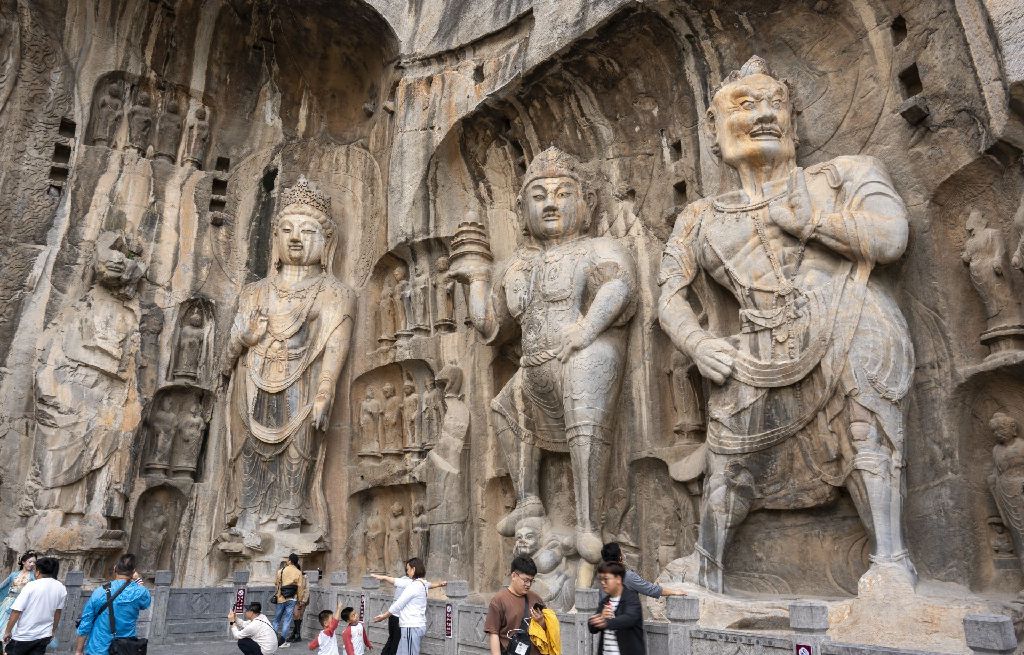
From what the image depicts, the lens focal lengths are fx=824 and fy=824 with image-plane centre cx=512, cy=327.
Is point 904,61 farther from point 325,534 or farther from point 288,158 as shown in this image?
point 288,158

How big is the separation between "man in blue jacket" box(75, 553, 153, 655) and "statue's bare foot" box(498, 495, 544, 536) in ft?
10.6

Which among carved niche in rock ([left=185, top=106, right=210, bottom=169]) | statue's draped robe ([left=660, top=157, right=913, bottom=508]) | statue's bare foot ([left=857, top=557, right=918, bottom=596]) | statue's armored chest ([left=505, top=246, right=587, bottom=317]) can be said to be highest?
carved niche in rock ([left=185, top=106, right=210, bottom=169])

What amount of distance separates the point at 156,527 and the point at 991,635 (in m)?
9.00

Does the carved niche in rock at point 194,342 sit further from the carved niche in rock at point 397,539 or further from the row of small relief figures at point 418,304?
the carved niche in rock at point 397,539

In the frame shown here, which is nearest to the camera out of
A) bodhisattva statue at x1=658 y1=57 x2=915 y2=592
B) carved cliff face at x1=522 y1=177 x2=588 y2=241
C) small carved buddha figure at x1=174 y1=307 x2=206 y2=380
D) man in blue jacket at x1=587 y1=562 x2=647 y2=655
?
man in blue jacket at x1=587 y1=562 x2=647 y2=655

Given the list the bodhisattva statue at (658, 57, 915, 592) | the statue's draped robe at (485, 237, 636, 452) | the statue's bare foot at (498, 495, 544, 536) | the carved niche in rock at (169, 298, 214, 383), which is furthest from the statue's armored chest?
the carved niche in rock at (169, 298, 214, 383)

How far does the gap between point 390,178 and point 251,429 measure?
132 inches

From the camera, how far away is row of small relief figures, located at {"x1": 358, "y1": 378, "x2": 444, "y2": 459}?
917cm

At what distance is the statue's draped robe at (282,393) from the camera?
9359 millimetres

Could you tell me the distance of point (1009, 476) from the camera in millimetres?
5391

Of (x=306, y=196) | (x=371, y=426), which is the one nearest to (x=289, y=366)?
(x=371, y=426)

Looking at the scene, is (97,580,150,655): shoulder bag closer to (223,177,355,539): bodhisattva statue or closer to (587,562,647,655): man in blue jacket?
(587,562,647,655): man in blue jacket

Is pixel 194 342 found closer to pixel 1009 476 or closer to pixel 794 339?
pixel 794 339

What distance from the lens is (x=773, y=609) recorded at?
5531 millimetres
